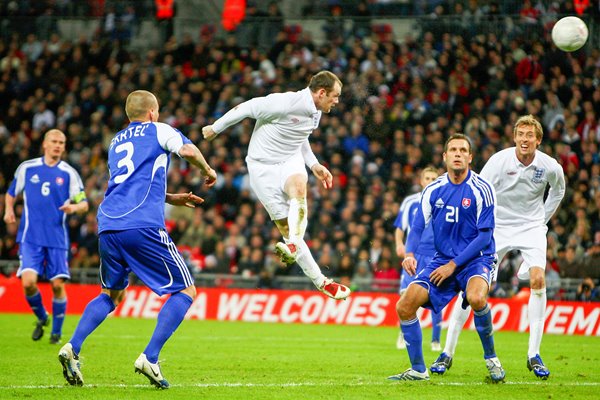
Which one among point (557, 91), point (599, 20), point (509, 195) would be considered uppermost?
point (599, 20)

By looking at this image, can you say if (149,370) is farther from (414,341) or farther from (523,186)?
(523,186)

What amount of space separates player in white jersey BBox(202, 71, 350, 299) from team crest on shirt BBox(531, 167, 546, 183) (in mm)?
2250

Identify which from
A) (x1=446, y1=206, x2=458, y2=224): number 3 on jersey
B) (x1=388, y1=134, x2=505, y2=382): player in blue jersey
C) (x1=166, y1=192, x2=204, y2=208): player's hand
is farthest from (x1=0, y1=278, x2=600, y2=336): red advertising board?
(x1=166, y1=192, x2=204, y2=208): player's hand

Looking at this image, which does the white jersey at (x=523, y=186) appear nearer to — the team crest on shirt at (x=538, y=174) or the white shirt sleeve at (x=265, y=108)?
the team crest on shirt at (x=538, y=174)

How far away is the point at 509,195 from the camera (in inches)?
424

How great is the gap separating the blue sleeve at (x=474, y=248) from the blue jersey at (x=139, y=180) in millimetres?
2757

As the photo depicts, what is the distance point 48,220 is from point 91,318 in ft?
18.0

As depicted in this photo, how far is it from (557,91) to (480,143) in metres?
2.26

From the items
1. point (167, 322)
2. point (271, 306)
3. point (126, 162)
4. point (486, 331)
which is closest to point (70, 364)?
point (167, 322)

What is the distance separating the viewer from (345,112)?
76.4ft

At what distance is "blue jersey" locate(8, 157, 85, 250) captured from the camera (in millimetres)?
13422

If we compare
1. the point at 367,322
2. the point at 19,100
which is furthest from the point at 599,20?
the point at 19,100

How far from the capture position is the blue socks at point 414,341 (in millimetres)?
8789

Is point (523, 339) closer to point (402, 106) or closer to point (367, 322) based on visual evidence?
point (367, 322)
